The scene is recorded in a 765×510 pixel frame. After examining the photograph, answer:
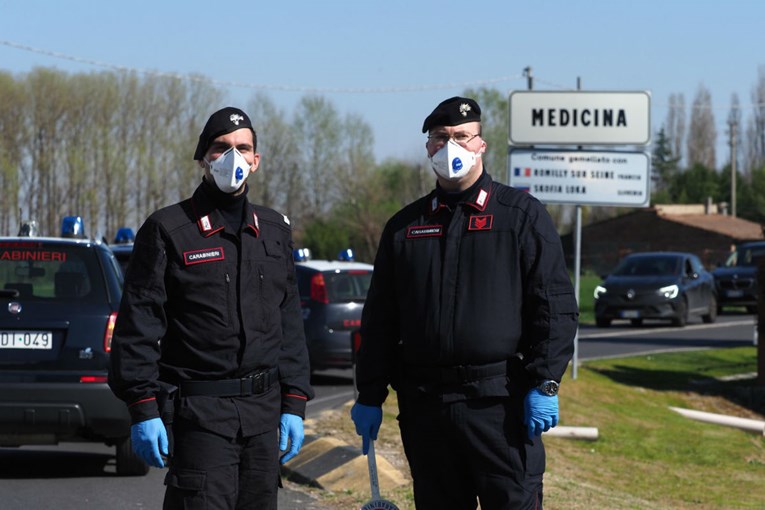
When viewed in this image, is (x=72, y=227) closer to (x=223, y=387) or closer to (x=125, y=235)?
(x=125, y=235)

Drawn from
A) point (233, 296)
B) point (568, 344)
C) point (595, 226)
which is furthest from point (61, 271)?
point (595, 226)

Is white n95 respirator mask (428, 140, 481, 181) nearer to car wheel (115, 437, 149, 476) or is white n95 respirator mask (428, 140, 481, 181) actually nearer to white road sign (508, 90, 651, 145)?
car wheel (115, 437, 149, 476)

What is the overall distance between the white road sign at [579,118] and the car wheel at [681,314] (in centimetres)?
1365

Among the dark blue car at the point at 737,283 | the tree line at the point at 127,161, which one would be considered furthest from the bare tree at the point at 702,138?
the dark blue car at the point at 737,283

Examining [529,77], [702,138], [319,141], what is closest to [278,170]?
[319,141]

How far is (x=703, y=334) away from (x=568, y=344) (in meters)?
24.0

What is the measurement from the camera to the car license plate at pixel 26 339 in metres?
8.59

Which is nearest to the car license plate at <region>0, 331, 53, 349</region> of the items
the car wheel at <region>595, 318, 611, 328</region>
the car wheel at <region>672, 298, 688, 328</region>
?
the car wheel at <region>672, 298, 688, 328</region>

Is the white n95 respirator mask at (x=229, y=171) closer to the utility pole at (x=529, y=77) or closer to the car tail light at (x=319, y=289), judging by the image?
the car tail light at (x=319, y=289)

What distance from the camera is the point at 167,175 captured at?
67.9 metres

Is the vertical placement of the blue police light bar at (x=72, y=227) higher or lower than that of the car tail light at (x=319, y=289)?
higher

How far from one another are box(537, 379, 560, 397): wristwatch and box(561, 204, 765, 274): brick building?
2834 inches

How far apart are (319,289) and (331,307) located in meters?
0.31

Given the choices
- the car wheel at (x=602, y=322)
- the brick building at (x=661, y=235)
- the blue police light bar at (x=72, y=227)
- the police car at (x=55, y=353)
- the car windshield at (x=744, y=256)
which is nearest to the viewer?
the police car at (x=55, y=353)
